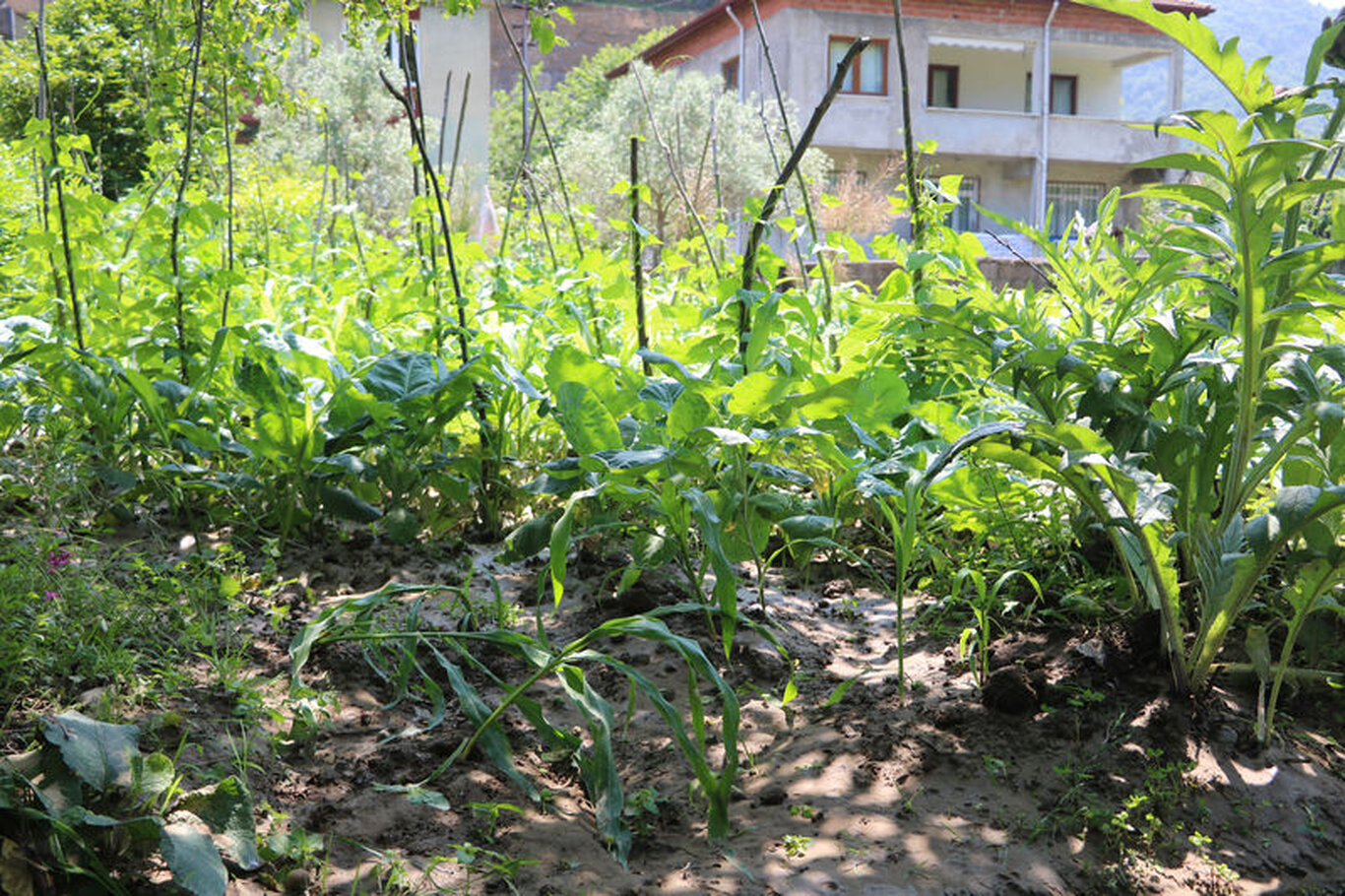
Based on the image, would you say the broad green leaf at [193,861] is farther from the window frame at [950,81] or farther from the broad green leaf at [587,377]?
the window frame at [950,81]

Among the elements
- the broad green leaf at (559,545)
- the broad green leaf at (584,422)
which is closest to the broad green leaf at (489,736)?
the broad green leaf at (559,545)

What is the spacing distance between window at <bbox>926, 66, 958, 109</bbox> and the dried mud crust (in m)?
25.2

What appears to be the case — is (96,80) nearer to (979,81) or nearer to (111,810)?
(111,810)

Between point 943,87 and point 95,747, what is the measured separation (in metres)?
26.7

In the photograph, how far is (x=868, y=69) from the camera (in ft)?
78.2

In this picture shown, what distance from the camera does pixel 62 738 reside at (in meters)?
1.34

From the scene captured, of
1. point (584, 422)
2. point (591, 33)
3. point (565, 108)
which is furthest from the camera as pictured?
point (591, 33)

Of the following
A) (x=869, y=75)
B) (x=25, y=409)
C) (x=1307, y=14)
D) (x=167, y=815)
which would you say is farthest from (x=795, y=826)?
(x=1307, y=14)

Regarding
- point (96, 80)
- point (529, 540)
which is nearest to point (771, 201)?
point (529, 540)

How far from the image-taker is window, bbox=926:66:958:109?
2564 cm

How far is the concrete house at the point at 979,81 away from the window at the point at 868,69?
4cm

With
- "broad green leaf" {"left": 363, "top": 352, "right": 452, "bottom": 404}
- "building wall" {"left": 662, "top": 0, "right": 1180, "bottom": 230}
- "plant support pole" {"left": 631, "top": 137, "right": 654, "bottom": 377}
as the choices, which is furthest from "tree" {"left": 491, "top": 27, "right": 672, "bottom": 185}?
"broad green leaf" {"left": 363, "top": 352, "right": 452, "bottom": 404}

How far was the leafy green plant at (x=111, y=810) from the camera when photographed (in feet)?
4.17

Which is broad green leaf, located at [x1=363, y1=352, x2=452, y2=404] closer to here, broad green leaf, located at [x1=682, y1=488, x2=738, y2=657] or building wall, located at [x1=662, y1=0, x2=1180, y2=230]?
broad green leaf, located at [x1=682, y1=488, x2=738, y2=657]
